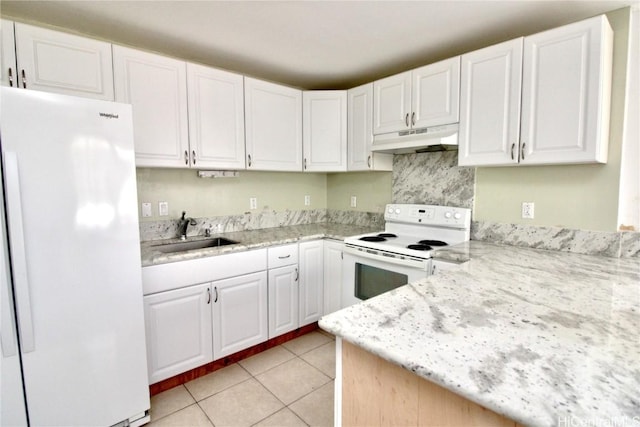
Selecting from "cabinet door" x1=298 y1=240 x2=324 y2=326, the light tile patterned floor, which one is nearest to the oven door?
"cabinet door" x1=298 y1=240 x2=324 y2=326

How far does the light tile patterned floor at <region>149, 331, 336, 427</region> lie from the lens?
1805 millimetres

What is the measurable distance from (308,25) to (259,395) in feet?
7.86

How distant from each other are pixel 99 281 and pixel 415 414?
1521 millimetres

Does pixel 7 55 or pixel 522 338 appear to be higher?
pixel 7 55

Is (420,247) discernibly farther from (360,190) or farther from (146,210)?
(146,210)

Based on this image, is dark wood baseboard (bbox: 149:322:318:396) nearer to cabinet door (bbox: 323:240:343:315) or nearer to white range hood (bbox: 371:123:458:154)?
cabinet door (bbox: 323:240:343:315)

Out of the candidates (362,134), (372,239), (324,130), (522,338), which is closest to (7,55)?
(324,130)

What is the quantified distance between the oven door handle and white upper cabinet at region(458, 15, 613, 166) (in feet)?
2.53

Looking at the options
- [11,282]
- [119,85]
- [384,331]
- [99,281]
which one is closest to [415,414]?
[384,331]

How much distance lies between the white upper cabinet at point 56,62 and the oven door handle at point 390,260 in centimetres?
196

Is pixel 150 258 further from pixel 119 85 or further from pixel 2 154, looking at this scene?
pixel 119 85

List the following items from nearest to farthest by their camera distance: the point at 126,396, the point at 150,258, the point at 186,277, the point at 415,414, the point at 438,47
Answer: the point at 415,414, the point at 126,396, the point at 150,258, the point at 186,277, the point at 438,47

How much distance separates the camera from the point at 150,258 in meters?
1.88

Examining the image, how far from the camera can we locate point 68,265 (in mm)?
1442
